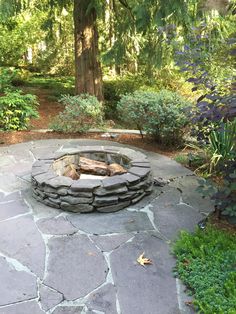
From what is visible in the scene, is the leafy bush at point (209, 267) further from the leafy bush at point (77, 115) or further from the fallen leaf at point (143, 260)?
the leafy bush at point (77, 115)

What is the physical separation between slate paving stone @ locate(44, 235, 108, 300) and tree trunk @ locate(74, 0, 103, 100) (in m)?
5.03

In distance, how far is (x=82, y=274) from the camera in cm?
257

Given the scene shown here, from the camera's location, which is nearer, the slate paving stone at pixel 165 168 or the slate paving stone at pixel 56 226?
the slate paving stone at pixel 56 226

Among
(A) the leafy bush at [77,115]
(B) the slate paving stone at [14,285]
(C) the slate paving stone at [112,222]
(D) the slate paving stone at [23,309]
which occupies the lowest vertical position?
(D) the slate paving stone at [23,309]

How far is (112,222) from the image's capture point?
3314 millimetres

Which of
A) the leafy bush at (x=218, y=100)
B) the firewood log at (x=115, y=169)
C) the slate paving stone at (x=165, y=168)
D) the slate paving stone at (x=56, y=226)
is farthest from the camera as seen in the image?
the slate paving stone at (x=165, y=168)

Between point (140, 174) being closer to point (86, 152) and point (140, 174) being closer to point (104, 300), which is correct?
point (86, 152)

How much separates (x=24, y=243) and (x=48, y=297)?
→ 73cm

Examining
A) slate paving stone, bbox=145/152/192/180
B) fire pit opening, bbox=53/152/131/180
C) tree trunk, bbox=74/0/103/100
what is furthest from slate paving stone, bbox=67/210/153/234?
tree trunk, bbox=74/0/103/100

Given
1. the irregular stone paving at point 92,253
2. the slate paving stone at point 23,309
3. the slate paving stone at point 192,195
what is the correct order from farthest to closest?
the slate paving stone at point 192,195 → the irregular stone paving at point 92,253 → the slate paving stone at point 23,309

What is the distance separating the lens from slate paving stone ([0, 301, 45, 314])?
220 centimetres

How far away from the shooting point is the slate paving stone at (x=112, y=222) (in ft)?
10.4

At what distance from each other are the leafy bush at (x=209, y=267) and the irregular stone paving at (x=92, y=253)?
102 millimetres

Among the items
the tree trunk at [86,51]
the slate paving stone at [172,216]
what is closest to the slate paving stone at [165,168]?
the slate paving stone at [172,216]
